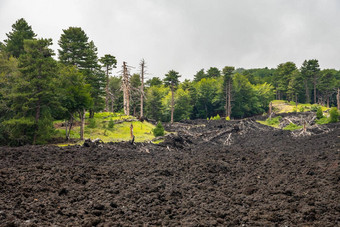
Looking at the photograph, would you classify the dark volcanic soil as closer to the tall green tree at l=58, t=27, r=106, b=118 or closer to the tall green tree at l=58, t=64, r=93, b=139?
the tall green tree at l=58, t=64, r=93, b=139

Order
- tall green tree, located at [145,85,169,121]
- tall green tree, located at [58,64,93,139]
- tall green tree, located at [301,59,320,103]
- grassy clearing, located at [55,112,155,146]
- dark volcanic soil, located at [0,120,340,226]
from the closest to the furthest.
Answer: dark volcanic soil, located at [0,120,340,226] < tall green tree, located at [58,64,93,139] < grassy clearing, located at [55,112,155,146] < tall green tree, located at [145,85,169,121] < tall green tree, located at [301,59,320,103]

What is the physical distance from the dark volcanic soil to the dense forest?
6.60 meters

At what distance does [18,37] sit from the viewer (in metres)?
31.8

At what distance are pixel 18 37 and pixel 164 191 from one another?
31.6m

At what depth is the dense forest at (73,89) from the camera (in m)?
19.9

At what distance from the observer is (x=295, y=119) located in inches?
1534

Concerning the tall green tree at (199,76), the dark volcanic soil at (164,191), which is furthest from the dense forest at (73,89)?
the tall green tree at (199,76)

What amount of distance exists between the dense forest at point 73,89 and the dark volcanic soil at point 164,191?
21.7 ft

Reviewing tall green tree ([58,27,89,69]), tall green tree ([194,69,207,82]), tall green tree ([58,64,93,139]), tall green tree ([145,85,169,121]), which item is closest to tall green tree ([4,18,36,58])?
tall green tree ([58,27,89,69])

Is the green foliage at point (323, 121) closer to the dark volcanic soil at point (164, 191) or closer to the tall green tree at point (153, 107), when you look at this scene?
the dark volcanic soil at point (164, 191)

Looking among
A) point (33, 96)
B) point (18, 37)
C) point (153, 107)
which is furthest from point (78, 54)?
point (153, 107)

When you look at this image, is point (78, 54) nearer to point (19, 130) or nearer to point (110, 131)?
point (110, 131)

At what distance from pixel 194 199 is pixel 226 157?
26.7 ft

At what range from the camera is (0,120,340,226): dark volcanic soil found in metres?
6.64
